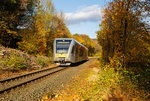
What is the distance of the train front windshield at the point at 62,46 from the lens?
15394 millimetres

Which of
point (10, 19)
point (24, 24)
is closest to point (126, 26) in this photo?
point (10, 19)

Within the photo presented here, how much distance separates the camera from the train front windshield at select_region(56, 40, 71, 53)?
1539 centimetres

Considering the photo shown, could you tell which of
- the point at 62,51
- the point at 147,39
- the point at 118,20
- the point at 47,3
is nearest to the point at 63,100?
the point at 118,20

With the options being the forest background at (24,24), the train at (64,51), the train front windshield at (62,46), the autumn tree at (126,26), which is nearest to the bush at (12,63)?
the train at (64,51)

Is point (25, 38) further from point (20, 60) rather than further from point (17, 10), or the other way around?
point (20, 60)

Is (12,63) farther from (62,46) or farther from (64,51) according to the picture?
(62,46)

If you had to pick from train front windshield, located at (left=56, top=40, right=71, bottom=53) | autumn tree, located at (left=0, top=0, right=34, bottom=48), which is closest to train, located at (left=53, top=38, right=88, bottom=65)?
train front windshield, located at (left=56, top=40, right=71, bottom=53)

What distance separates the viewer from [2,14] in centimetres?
1680

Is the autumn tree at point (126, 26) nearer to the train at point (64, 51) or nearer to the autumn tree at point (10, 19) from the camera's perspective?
the train at point (64, 51)

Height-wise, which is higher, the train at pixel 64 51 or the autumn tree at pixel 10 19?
the autumn tree at pixel 10 19

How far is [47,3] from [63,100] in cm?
2310

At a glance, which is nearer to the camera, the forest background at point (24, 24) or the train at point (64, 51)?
the train at point (64, 51)

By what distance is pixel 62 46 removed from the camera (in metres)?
15.5

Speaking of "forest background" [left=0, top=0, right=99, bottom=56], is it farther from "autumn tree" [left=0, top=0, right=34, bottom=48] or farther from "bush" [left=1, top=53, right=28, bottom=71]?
→ "bush" [left=1, top=53, right=28, bottom=71]
